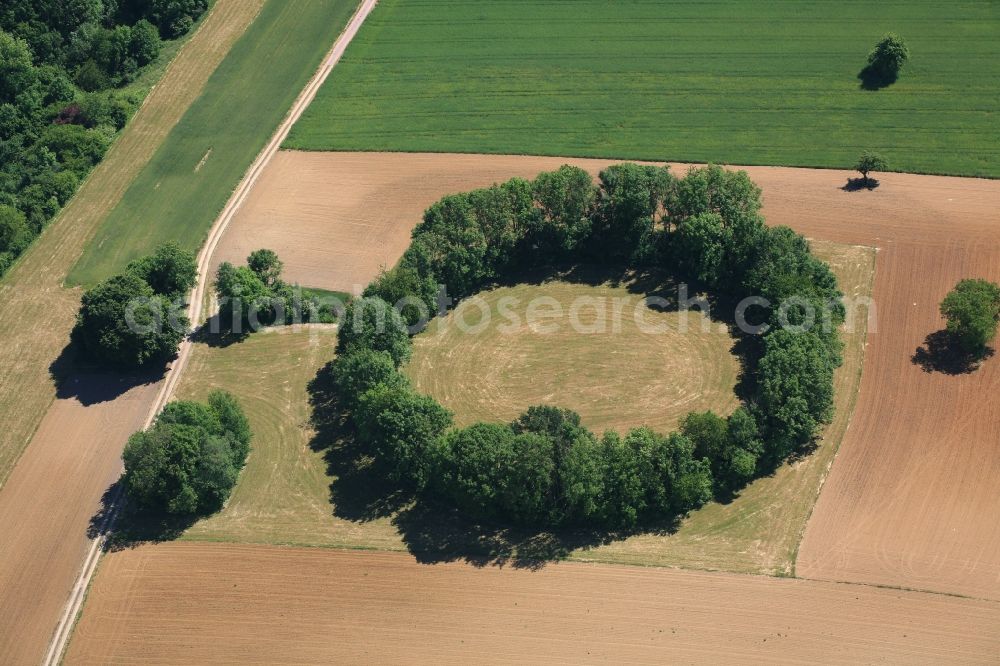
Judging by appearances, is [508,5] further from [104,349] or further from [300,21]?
[104,349]

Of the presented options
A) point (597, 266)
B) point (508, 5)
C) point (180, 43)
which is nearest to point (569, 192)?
point (597, 266)

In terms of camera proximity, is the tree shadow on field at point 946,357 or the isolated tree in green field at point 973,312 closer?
the isolated tree in green field at point 973,312

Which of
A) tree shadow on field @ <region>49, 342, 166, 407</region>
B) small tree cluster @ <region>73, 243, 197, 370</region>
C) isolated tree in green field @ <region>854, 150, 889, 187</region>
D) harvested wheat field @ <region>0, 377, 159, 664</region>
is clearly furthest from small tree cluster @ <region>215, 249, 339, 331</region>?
isolated tree in green field @ <region>854, 150, 889, 187</region>

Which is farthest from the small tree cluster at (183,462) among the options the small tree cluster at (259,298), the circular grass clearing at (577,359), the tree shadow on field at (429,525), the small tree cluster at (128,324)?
the circular grass clearing at (577,359)

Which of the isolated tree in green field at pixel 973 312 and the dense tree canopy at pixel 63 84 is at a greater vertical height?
the dense tree canopy at pixel 63 84

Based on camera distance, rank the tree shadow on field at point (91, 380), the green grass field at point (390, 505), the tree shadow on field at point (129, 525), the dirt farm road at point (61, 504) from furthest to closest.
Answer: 1. the tree shadow on field at point (91, 380)
2. the tree shadow on field at point (129, 525)
3. the green grass field at point (390, 505)
4. the dirt farm road at point (61, 504)

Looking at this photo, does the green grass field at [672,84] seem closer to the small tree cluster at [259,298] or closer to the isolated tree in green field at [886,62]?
the isolated tree in green field at [886,62]

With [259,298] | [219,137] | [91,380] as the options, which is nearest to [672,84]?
[219,137]
